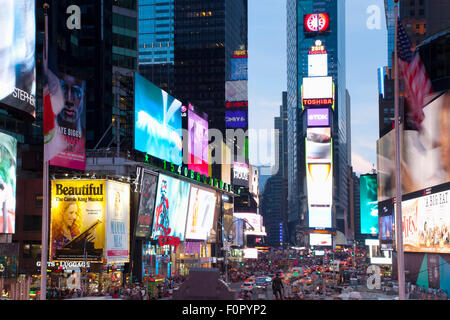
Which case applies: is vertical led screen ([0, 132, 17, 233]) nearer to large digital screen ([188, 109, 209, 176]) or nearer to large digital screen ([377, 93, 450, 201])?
large digital screen ([377, 93, 450, 201])

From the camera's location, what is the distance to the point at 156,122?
284ft

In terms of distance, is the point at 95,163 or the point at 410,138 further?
the point at 95,163

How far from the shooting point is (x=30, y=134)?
111250 millimetres

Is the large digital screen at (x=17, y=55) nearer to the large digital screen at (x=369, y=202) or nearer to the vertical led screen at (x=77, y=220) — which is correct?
the vertical led screen at (x=77, y=220)

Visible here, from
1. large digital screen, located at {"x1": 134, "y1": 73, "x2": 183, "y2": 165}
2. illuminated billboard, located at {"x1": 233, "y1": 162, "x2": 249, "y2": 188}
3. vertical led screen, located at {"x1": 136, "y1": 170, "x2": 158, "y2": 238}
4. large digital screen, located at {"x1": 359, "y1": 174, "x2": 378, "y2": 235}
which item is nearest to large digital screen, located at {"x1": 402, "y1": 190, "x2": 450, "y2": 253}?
vertical led screen, located at {"x1": 136, "y1": 170, "x2": 158, "y2": 238}

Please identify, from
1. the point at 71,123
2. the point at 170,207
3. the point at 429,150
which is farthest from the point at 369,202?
the point at 71,123

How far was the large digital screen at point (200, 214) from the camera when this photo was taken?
100m

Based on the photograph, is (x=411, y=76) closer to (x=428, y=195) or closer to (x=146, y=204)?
(x=428, y=195)

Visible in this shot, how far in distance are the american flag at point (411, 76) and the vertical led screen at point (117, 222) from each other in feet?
140

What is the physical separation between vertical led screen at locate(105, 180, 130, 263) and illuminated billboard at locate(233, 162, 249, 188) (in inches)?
4288

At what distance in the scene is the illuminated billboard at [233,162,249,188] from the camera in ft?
603

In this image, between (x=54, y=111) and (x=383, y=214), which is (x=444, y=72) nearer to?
(x=383, y=214)
